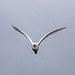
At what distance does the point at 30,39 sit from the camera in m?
51.5

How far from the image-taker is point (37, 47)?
160 ft

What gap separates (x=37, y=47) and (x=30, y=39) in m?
3.25
